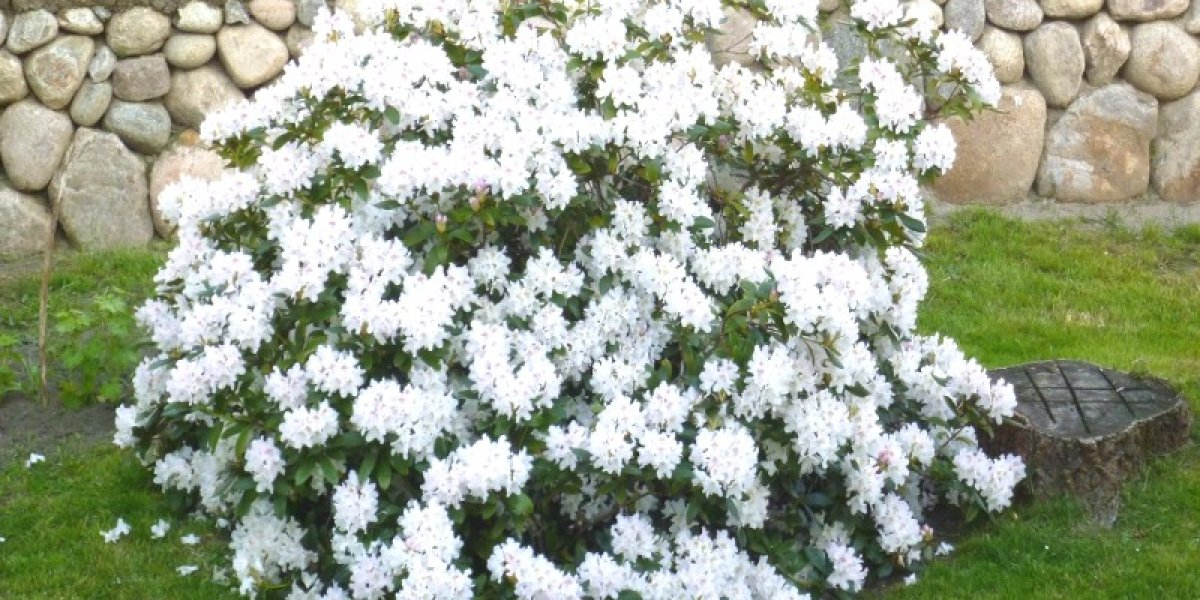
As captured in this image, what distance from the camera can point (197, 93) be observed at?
664 centimetres

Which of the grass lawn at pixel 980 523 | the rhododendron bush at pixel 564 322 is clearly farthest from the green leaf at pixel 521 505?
the grass lawn at pixel 980 523

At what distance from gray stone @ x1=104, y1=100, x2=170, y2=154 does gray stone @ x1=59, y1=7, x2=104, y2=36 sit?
1.08ft

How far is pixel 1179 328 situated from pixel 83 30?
14.5 ft

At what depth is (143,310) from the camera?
4.25 metres

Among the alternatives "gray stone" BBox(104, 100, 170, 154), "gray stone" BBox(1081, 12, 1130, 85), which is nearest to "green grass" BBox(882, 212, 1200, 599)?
"gray stone" BBox(1081, 12, 1130, 85)

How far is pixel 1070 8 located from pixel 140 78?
4154mm

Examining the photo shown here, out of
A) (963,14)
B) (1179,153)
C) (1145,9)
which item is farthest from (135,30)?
(1179,153)

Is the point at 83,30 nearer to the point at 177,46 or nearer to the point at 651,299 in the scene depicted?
the point at 177,46

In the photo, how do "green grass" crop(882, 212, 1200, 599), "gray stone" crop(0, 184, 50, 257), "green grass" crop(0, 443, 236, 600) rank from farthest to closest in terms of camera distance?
"gray stone" crop(0, 184, 50, 257)
"green grass" crop(882, 212, 1200, 599)
"green grass" crop(0, 443, 236, 600)

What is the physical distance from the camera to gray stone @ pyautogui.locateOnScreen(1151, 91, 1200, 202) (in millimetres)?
7547

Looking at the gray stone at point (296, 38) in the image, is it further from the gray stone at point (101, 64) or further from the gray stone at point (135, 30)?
the gray stone at point (101, 64)

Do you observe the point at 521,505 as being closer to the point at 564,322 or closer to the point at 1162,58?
the point at 564,322

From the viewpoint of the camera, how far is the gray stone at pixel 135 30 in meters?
6.45

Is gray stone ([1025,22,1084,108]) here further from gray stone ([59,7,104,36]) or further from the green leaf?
the green leaf
